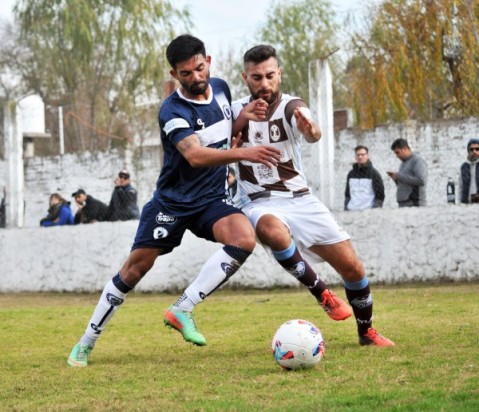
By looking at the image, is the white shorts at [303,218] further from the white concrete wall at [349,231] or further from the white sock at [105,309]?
the white concrete wall at [349,231]

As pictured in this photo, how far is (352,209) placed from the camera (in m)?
15.2

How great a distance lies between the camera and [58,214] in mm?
18016

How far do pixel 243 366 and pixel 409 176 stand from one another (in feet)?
26.3

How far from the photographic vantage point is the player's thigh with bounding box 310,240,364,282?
768 cm

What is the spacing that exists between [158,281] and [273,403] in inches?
437

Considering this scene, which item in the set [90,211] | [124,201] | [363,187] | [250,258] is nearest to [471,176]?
[363,187]

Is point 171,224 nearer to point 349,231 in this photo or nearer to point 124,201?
point 349,231

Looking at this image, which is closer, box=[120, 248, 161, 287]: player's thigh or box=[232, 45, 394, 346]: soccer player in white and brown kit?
box=[120, 248, 161, 287]: player's thigh

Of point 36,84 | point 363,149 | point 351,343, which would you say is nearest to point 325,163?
point 363,149

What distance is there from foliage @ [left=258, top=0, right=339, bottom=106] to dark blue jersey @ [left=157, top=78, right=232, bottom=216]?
108 feet

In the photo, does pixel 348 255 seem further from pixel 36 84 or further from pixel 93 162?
pixel 36 84

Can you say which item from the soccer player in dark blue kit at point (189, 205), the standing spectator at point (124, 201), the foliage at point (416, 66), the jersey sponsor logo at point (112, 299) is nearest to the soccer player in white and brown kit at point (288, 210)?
the soccer player in dark blue kit at point (189, 205)

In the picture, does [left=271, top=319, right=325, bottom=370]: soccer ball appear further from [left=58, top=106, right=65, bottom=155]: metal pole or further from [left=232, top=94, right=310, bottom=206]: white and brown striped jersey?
[left=58, top=106, right=65, bottom=155]: metal pole

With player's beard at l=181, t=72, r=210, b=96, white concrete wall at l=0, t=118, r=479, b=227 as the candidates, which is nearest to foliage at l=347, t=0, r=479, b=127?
white concrete wall at l=0, t=118, r=479, b=227
